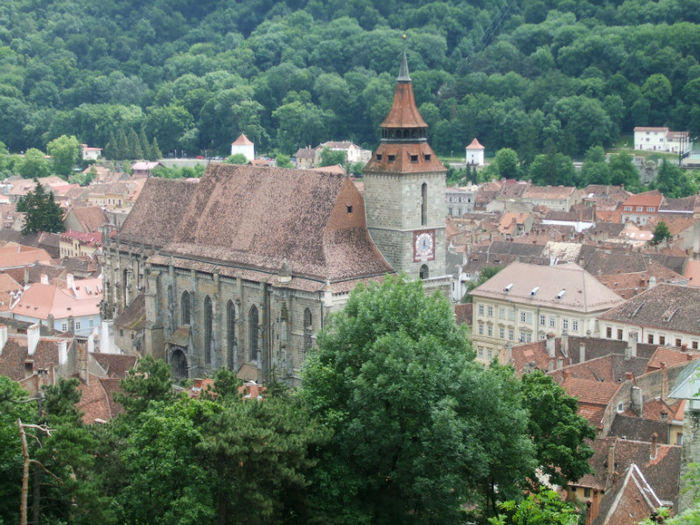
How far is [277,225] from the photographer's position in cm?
7581

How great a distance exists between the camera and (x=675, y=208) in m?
157

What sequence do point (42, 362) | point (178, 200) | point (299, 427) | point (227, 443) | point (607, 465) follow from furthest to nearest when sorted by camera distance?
point (178, 200), point (42, 362), point (607, 465), point (299, 427), point (227, 443)

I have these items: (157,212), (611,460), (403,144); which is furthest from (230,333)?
(611,460)

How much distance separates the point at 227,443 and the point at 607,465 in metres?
19.0

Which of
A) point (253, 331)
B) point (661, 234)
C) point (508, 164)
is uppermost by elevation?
point (508, 164)

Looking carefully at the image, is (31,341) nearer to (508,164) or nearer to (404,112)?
(404,112)

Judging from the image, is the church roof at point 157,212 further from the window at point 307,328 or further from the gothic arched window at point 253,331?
the window at point 307,328

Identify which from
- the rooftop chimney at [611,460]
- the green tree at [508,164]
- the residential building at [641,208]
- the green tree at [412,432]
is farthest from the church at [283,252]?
the green tree at [508,164]

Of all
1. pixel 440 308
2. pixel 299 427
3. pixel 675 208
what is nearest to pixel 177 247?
pixel 440 308

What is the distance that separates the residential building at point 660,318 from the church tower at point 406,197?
15620 millimetres

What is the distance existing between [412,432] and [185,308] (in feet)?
128

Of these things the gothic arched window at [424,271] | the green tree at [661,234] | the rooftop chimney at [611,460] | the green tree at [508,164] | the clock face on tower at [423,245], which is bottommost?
the rooftop chimney at [611,460]

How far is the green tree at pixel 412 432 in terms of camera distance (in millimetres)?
43125

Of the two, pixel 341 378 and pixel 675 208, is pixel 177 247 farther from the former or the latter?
pixel 675 208
